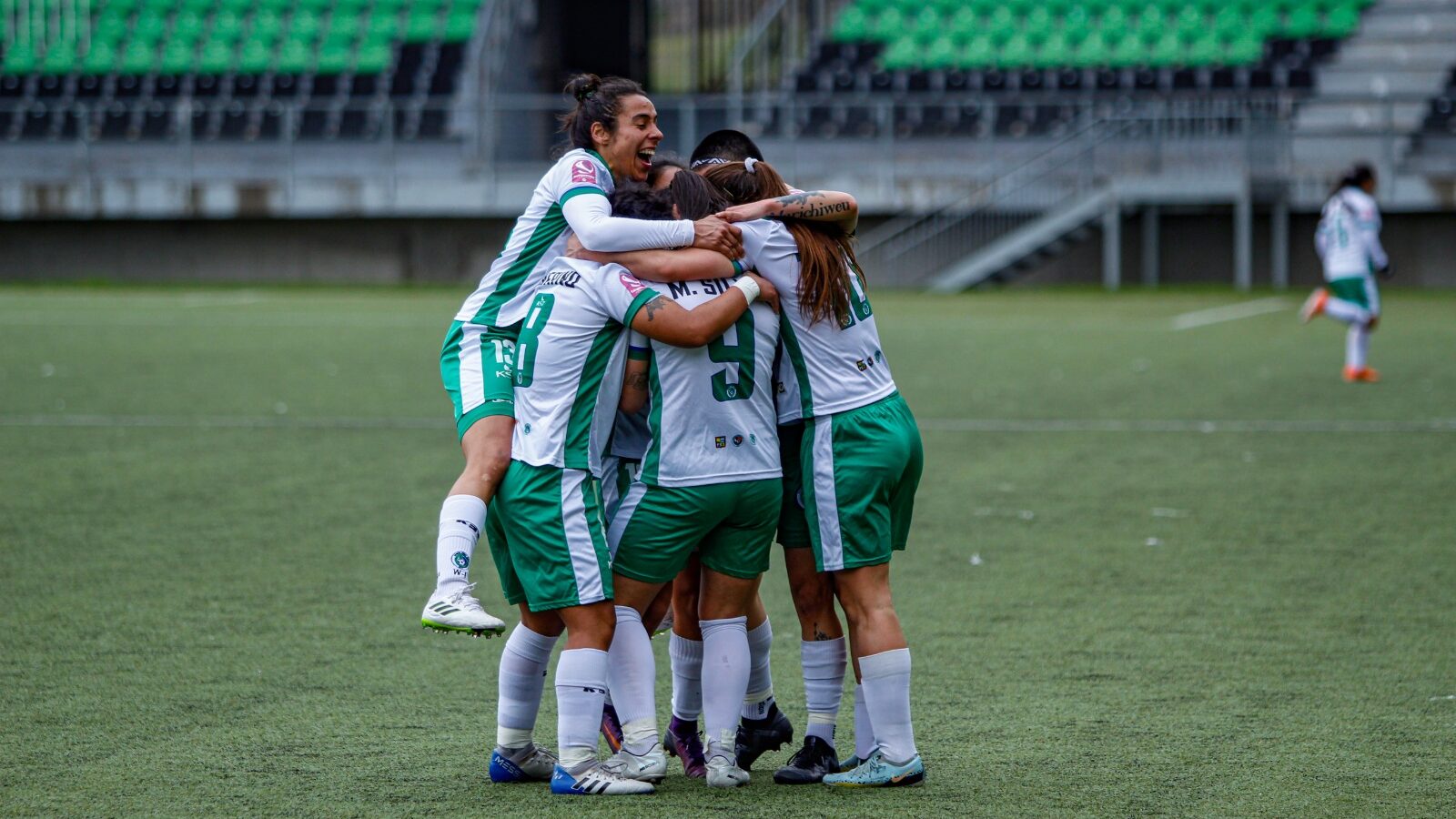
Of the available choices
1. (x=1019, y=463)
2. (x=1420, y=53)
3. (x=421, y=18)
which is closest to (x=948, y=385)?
(x=1019, y=463)

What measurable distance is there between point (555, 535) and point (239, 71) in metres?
28.0

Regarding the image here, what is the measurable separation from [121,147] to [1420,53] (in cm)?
1968

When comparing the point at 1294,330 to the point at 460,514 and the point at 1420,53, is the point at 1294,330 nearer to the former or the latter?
the point at 1420,53

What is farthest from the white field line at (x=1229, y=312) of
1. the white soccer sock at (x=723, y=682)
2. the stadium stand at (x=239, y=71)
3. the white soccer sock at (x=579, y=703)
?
the white soccer sock at (x=579, y=703)

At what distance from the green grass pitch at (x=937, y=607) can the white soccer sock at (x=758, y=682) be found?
0.15m

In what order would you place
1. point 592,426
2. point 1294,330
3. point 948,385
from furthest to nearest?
point 1294,330 < point 948,385 < point 592,426

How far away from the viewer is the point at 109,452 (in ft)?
32.1

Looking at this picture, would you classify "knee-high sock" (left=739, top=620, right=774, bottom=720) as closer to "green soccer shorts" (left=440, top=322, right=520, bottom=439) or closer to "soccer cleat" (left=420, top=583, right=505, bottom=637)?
"soccer cleat" (left=420, top=583, right=505, bottom=637)

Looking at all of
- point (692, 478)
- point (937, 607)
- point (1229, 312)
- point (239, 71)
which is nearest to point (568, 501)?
point (692, 478)

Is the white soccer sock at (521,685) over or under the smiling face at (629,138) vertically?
under

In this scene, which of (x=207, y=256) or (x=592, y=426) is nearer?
(x=592, y=426)

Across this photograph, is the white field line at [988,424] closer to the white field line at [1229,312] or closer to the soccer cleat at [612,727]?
the soccer cleat at [612,727]

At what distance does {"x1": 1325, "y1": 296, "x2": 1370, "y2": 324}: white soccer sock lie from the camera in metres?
13.8

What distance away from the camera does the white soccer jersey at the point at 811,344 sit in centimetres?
420
